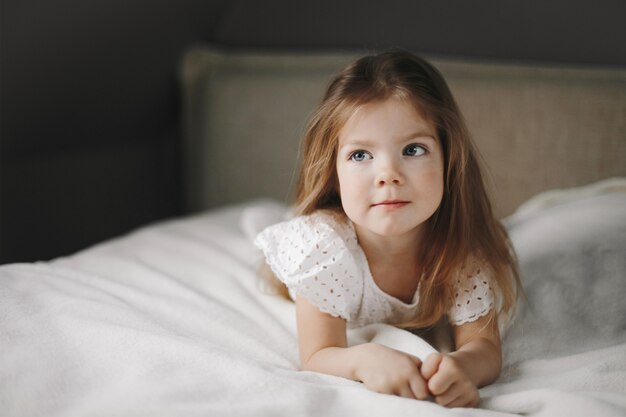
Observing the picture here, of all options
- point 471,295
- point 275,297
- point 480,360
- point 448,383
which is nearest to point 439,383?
point 448,383

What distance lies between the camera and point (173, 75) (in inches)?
84.3

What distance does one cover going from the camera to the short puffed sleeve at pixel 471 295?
1.06 m

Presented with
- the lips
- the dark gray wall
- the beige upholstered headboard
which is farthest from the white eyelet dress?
the dark gray wall

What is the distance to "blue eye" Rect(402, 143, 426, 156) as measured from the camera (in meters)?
1.00

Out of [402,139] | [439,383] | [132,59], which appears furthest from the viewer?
[132,59]

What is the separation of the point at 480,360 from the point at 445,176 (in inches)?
11.1

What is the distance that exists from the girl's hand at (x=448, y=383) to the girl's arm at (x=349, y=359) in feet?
0.05

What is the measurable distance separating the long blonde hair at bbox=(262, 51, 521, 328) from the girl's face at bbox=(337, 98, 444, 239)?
0.02 meters

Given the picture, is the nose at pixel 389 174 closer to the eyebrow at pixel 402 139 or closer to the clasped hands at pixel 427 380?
the eyebrow at pixel 402 139

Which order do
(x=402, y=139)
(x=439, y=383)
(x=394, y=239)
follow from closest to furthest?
(x=439, y=383), (x=402, y=139), (x=394, y=239)

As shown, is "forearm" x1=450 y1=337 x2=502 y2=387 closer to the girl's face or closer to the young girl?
the young girl

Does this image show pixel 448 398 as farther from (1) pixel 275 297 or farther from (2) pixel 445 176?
(1) pixel 275 297

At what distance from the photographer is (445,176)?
1.06 meters

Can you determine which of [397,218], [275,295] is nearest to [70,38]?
[275,295]
